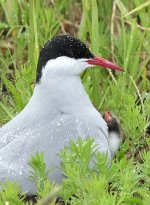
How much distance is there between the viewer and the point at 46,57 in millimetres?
3916

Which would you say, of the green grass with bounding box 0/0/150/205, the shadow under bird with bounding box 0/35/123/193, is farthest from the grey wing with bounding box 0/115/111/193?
the green grass with bounding box 0/0/150/205

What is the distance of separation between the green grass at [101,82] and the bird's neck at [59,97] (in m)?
0.25

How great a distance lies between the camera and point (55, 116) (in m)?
3.96

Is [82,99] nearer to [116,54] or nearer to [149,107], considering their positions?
[149,107]

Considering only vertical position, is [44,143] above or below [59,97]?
below

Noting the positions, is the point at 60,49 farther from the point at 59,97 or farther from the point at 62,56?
the point at 59,97

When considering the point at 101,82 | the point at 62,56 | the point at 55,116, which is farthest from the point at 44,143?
the point at 101,82

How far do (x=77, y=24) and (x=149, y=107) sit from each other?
1446mm

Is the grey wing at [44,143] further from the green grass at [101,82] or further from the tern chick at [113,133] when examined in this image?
the green grass at [101,82]

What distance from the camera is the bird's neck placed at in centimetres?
396

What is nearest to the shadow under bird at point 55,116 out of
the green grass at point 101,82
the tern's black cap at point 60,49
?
the tern's black cap at point 60,49

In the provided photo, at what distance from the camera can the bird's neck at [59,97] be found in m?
3.96

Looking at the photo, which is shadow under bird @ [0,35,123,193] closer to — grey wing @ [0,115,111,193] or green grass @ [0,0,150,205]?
grey wing @ [0,115,111,193]

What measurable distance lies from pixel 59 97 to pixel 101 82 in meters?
0.92
